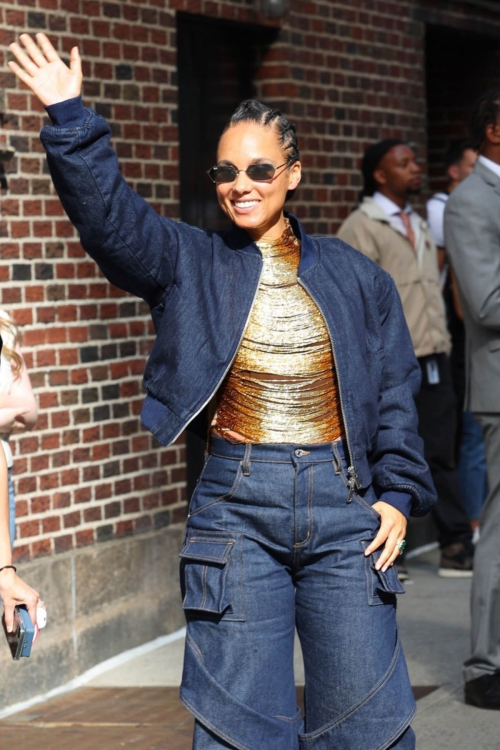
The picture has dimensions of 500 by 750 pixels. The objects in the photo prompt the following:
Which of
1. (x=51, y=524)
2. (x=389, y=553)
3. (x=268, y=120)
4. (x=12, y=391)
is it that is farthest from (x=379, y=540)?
(x=51, y=524)

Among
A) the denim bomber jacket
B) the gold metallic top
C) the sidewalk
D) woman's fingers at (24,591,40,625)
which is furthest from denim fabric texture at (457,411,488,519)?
woman's fingers at (24,591,40,625)

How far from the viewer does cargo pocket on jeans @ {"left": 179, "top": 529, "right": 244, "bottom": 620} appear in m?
3.52

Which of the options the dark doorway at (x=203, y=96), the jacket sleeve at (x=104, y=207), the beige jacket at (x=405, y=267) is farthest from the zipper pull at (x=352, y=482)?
the beige jacket at (x=405, y=267)

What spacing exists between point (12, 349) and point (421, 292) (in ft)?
11.8

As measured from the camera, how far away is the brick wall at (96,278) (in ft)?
19.4

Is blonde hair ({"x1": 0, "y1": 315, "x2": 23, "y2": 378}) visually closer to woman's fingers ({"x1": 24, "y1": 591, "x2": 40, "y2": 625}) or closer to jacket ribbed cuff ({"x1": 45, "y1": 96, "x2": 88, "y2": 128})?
woman's fingers ({"x1": 24, "y1": 591, "x2": 40, "y2": 625})

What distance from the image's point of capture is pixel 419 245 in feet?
26.4

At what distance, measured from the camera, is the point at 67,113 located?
129 inches

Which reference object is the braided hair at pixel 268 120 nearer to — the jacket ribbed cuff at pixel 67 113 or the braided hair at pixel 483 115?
the jacket ribbed cuff at pixel 67 113

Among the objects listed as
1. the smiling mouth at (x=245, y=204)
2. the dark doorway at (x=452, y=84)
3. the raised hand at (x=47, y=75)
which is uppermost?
the dark doorway at (x=452, y=84)

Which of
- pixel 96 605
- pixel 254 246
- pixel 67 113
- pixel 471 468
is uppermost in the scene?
pixel 67 113

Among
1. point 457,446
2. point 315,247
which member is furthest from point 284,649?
point 457,446

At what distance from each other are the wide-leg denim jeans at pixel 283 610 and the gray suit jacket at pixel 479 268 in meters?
1.85

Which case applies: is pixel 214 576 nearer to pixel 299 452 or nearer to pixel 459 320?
pixel 299 452
